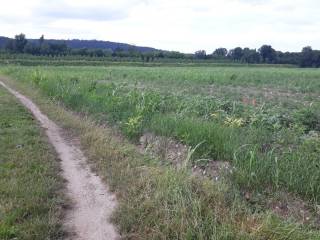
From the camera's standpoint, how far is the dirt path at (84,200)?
5256 millimetres

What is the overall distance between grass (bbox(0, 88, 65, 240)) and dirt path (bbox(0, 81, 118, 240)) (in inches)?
7.1

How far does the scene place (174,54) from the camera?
100312mm

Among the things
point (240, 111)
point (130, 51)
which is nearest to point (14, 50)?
point (130, 51)

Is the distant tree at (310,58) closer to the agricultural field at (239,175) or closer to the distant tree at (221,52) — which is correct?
the distant tree at (221,52)

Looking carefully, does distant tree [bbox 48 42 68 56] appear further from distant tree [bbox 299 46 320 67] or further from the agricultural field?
the agricultural field

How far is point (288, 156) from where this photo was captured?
645cm

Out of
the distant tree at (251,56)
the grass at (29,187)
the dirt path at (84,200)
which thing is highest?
the grass at (29,187)

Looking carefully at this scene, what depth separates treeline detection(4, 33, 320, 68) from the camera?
92812 millimetres

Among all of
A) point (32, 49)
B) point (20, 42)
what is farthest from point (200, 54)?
point (20, 42)

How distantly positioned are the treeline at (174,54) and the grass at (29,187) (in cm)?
8331

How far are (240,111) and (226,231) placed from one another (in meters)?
5.87

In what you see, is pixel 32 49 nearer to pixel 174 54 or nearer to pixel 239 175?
pixel 174 54

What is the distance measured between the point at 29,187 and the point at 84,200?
792mm

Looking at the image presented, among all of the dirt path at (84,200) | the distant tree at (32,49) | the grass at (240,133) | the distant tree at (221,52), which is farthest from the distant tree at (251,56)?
the dirt path at (84,200)
